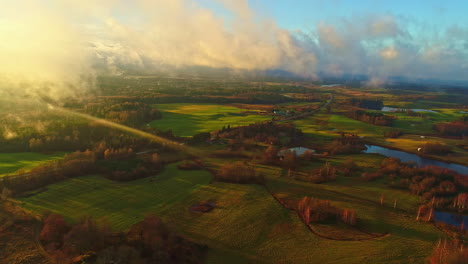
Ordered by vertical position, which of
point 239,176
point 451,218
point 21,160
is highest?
point 21,160

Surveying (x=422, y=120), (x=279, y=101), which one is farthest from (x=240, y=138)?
(x=279, y=101)

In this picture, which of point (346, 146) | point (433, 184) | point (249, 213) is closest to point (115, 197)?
point (249, 213)

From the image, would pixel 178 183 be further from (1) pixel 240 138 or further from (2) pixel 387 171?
(2) pixel 387 171

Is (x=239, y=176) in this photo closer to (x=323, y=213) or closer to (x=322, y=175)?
(x=322, y=175)

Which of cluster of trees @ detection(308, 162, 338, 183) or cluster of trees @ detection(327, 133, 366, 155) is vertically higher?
cluster of trees @ detection(327, 133, 366, 155)

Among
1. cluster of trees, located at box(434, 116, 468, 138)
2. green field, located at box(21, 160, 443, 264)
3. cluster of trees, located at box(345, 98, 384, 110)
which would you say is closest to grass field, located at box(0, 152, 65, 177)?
green field, located at box(21, 160, 443, 264)

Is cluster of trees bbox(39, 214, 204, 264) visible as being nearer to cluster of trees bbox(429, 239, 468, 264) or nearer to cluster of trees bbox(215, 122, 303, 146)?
cluster of trees bbox(429, 239, 468, 264)
